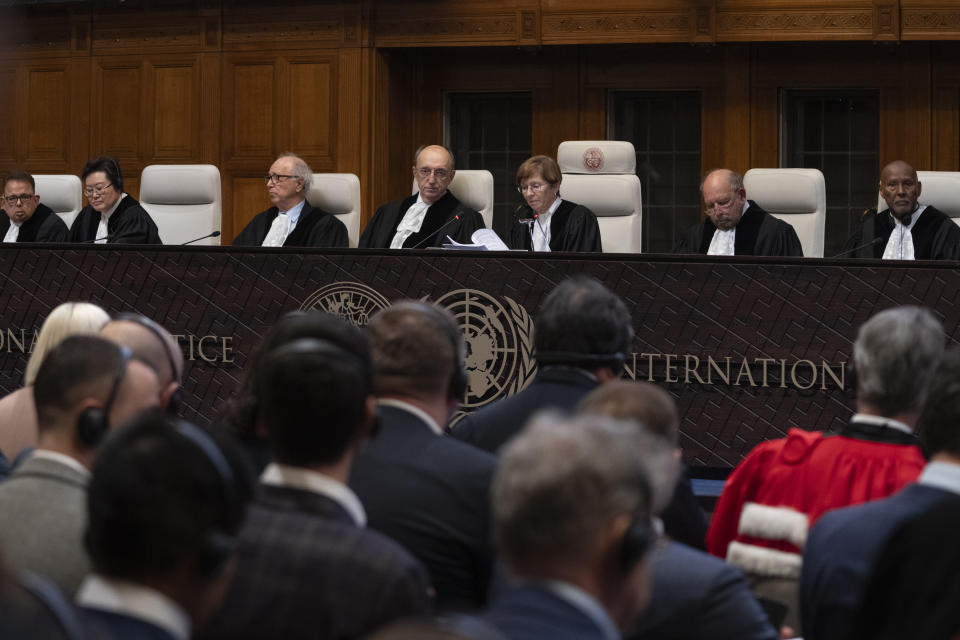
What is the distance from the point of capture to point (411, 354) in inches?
86.4

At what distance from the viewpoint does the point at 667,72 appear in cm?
934

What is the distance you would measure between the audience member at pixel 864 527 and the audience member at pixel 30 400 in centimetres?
157

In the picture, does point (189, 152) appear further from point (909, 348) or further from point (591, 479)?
point (591, 479)

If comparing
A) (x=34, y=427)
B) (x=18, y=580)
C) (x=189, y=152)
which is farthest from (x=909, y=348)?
(x=189, y=152)

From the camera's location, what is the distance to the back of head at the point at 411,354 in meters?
2.18

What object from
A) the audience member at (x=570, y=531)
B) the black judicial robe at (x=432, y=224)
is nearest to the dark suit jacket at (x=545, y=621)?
the audience member at (x=570, y=531)

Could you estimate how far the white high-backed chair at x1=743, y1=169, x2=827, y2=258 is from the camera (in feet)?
21.9

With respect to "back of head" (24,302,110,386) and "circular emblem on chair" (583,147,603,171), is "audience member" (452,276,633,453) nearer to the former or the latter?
"back of head" (24,302,110,386)

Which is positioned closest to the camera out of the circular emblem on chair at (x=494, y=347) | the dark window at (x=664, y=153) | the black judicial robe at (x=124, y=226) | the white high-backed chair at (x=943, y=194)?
the circular emblem on chair at (x=494, y=347)

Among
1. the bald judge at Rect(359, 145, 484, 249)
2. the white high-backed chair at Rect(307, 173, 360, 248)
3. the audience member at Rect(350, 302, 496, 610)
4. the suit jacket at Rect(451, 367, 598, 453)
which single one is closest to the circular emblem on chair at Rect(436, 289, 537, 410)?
the bald judge at Rect(359, 145, 484, 249)

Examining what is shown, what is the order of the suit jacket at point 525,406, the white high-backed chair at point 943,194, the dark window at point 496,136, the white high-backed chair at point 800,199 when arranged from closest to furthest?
the suit jacket at point 525,406
the white high-backed chair at point 800,199
the white high-backed chair at point 943,194
the dark window at point 496,136

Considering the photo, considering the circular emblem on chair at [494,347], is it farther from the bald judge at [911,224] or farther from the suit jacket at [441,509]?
the suit jacket at [441,509]

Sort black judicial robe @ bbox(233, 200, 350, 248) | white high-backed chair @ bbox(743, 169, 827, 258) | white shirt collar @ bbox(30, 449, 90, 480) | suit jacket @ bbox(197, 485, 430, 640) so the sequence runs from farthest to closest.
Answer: black judicial robe @ bbox(233, 200, 350, 248) → white high-backed chair @ bbox(743, 169, 827, 258) → white shirt collar @ bbox(30, 449, 90, 480) → suit jacket @ bbox(197, 485, 430, 640)

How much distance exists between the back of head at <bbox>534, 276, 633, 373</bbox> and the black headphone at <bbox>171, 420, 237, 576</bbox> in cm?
138
